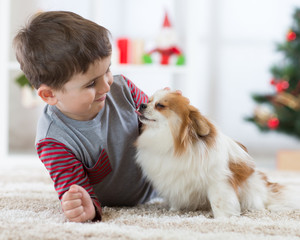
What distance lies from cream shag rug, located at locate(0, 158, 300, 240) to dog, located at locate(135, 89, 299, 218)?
0.05 metres

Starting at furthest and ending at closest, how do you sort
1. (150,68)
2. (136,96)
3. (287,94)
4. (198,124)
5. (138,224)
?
(287,94)
(150,68)
(136,96)
(198,124)
(138,224)

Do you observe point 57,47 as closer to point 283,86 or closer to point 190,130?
point 190,130

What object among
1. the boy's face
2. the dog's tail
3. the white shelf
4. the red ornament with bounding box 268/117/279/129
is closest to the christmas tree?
the red ornament with bounding box 268/117/279/129

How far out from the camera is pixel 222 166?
110 cm

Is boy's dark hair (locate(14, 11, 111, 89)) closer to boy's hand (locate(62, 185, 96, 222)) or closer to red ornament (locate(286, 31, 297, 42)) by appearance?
boy's hand (locate(62, 185, 96, 222))

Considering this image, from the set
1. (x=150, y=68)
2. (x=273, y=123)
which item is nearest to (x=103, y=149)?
(x=150, y=68)

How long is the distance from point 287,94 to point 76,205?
7.64 ft

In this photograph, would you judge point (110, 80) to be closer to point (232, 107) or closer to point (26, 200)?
point (26, 200)

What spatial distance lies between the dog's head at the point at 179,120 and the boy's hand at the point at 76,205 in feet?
0.88

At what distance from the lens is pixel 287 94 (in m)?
2.98

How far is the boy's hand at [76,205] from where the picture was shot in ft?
3.24

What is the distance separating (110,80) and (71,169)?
0.26m

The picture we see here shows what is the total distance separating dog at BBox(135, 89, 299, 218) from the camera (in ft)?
3.57

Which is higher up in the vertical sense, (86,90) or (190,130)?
(86,90)
